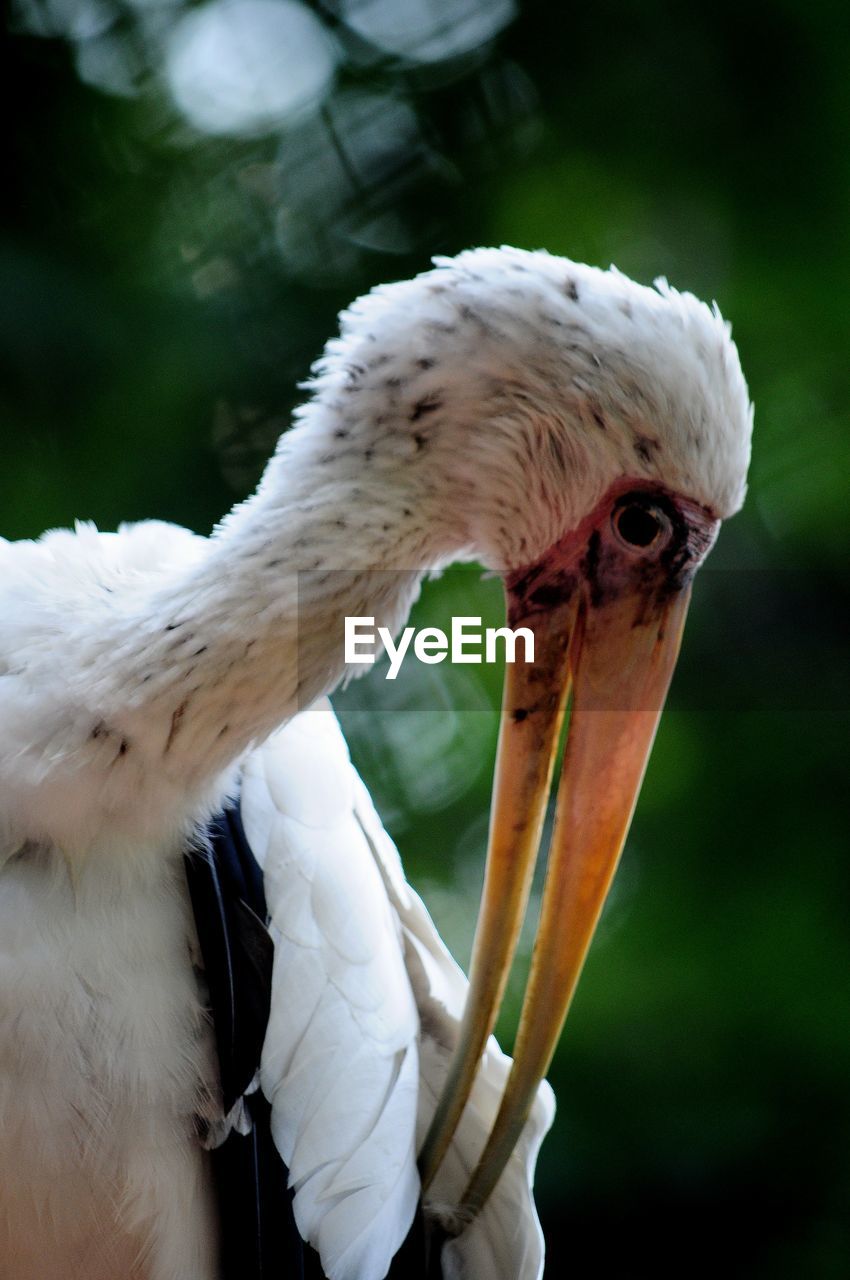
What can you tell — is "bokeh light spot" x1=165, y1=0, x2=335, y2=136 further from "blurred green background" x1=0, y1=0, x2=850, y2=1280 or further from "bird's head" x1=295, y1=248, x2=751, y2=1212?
"bird's head" x1=295, y1=248, x2=751, y2=1212

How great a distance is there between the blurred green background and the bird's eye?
89 centimetres

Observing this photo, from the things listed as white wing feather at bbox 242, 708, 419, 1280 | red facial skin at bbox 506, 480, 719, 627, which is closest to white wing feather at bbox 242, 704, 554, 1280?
white wing feather at bbox 242, 708, 419, 1280

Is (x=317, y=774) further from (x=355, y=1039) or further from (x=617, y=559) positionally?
(x=617, y=559)

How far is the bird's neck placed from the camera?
893 millimetres

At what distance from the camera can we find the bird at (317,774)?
0.91m

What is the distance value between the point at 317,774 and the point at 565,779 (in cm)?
28

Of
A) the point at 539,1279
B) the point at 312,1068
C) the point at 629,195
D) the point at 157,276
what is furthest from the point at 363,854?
the point at 629,195

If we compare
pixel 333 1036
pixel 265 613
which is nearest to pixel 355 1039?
pixel 333 1036

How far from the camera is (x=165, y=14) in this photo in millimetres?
1976

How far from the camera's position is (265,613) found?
2.92 feet

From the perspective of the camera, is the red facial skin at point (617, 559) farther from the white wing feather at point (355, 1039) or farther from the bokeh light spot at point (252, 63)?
the bokeh light spot at point (252, 63)

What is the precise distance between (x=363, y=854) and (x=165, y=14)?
4.74 feet

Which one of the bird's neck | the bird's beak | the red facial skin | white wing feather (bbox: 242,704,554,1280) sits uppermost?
the bird's neck

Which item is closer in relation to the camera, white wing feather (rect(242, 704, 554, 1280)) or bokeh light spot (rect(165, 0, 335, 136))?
white wing feather (rect(242, 704, 554, 1280))
